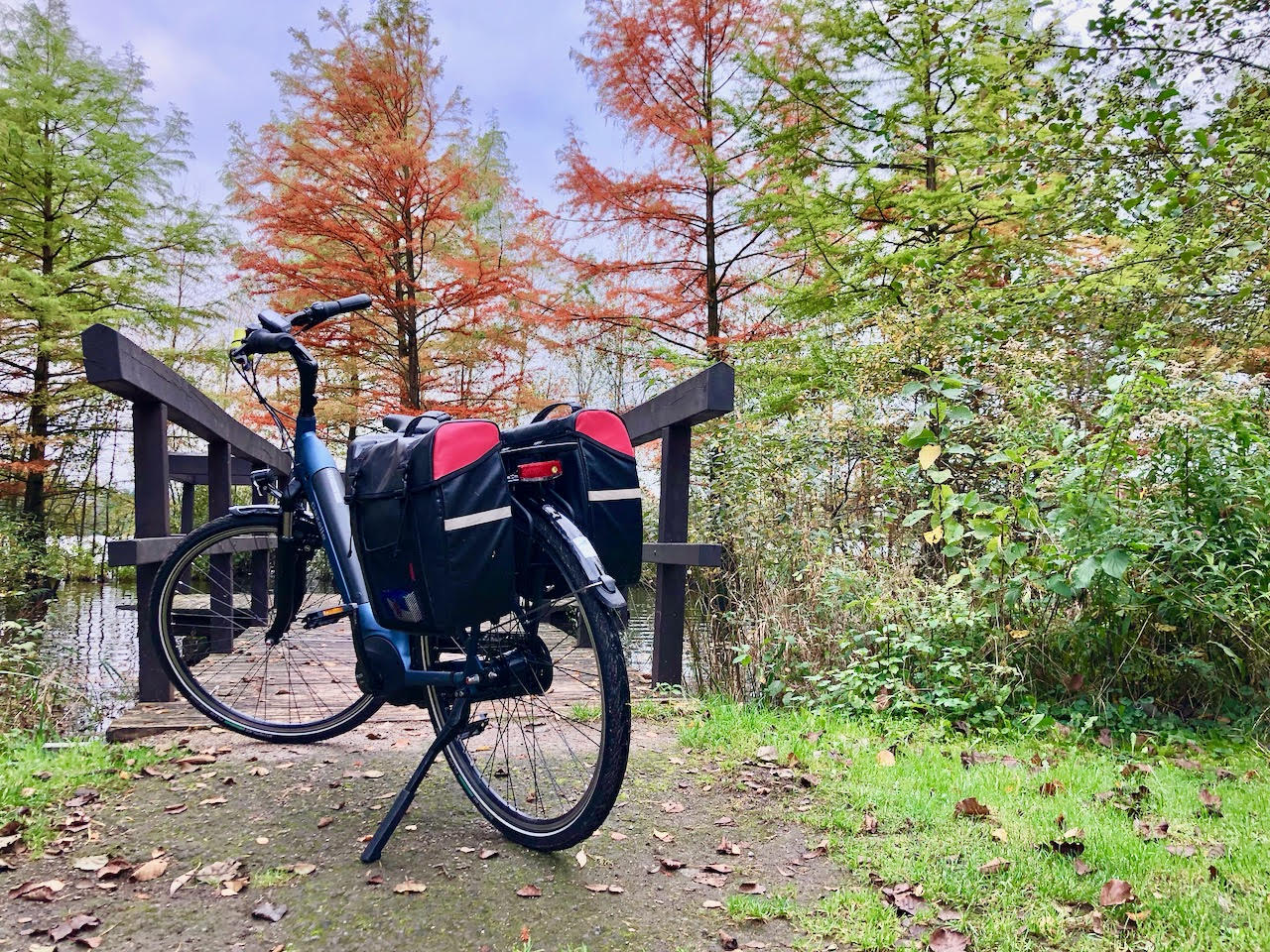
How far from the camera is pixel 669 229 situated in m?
9.40

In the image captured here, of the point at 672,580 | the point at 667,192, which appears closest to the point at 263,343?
the point at 672,580

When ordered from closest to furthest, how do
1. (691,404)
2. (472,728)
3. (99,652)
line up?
(472,728) < (691,404) < (99,652)

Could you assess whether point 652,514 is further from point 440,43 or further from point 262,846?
point 440,43

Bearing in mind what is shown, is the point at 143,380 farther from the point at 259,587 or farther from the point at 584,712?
the point at 584,712

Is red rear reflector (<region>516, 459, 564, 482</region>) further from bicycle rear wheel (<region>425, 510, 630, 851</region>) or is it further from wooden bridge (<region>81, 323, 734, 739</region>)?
wooden bridge (<region>81, 323, 734, 739</region>)

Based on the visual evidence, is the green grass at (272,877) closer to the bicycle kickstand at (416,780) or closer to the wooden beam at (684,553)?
the bicycle kickstand at (416,780)

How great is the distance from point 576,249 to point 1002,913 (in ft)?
29.2

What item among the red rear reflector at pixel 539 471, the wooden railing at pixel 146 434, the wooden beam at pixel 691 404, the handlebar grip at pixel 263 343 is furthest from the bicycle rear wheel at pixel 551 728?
the wooden railing at pixel 146 434

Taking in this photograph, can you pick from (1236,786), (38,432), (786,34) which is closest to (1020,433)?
(1236,786)

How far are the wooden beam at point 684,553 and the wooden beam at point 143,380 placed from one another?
199 centimetres

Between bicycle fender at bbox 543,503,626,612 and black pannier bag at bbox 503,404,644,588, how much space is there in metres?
0.05

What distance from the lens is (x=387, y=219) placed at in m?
10.6

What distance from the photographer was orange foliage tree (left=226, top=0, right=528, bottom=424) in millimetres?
10070

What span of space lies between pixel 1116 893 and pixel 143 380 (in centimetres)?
318
